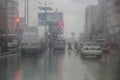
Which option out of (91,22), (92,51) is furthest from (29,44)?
(91,22)

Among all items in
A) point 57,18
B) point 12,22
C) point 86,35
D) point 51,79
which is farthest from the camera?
point 86,35

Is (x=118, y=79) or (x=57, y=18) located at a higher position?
(x=57, y=18)

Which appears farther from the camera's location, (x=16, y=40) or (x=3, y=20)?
(x=3, y=20)

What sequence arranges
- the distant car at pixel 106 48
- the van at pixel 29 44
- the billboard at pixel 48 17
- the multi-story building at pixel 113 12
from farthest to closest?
the billboard at pixel 48 17, the distant car at pixel 106 48, the van at pixel 29 44, the multi-story building at pixel 113 12

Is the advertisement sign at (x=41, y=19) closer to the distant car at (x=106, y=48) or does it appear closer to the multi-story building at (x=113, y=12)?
the distant car at (x=106, y=48)

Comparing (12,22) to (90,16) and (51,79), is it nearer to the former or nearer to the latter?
(90,16)

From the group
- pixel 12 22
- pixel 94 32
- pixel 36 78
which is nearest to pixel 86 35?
pixel 94 32

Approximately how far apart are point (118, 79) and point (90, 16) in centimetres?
9844

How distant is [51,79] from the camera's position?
1584 centimetres

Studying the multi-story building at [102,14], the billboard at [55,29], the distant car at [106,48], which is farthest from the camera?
the billboard at [55,29]

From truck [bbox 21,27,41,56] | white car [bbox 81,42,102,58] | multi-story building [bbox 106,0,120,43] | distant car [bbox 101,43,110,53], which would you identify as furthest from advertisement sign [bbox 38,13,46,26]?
white car [bbox 81,42,102,58]

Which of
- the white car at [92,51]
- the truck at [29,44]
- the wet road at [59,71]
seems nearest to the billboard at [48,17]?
the truck at [29,44]

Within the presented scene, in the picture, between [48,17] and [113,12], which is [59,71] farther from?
[48,17]

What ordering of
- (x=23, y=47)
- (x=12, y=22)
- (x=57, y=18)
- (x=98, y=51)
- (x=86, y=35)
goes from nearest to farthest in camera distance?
(x=98, y=51), (x=23, y=47), (x=57, y=18), (x=12, y=22), (x=86, y=35)
